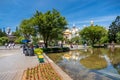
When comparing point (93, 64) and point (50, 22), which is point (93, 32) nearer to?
point (50, 22)

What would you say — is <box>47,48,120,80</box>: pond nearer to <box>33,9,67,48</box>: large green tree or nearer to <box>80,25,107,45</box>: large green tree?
<box>33,9,67,48</box>: large green tree

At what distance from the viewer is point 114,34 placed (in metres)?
87.1

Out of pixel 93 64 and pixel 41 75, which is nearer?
pixel 41 75

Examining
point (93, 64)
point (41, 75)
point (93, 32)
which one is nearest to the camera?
point (41, 75)

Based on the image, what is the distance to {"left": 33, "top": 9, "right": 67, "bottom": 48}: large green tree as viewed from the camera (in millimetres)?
41125

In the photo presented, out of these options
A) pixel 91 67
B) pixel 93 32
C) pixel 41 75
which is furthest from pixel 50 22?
pixel 93 32

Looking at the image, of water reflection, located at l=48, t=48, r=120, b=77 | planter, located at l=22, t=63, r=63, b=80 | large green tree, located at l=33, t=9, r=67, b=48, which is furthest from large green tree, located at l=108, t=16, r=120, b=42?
planter, located at l=22, t=63, r=63, b=80

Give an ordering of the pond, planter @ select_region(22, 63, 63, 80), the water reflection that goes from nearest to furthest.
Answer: planter @ select_region(22, 63, 63, 80) < the pond < the water reflection

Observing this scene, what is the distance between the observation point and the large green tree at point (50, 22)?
41.1 metres

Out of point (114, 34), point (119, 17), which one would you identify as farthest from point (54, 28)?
point (119, 17)

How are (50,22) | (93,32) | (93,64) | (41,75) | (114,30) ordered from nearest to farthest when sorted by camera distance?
(41,75)
(93,64)
(50,22)
(93,32)
(114,30)

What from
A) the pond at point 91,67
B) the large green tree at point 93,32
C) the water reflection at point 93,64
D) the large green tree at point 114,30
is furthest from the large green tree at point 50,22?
the large green tree at point 114,30

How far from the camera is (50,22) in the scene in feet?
135

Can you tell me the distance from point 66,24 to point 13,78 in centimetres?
3373
